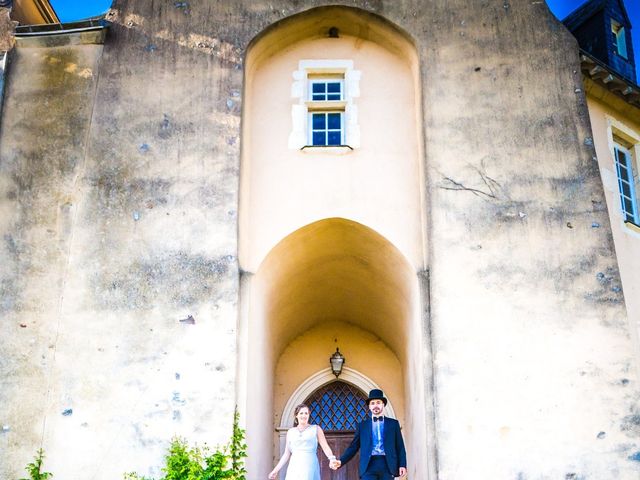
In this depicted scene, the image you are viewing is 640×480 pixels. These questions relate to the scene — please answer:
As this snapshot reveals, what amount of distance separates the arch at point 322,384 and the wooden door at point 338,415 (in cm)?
12

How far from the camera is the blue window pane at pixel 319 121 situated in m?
11.0

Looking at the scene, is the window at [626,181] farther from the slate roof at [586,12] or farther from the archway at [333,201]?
the archway at [333,201]

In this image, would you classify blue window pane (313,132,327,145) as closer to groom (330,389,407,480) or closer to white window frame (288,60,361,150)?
white window frame (288,60,361,150)

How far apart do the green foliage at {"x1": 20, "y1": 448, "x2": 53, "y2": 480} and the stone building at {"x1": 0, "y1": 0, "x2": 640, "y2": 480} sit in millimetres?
125

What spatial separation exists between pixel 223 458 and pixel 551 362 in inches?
143

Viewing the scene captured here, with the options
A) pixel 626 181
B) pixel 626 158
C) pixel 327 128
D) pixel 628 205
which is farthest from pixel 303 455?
pixel 626 158

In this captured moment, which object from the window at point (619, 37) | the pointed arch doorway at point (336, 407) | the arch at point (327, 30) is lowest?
the pointed arch doorway at point (336, 407)

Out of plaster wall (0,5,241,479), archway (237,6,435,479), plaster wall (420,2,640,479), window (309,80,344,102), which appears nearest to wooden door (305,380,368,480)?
archway (237,6,435,479)

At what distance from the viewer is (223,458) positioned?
8.78 meters

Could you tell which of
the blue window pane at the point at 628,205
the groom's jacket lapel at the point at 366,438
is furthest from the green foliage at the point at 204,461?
the blue window pane at the point at 628,205

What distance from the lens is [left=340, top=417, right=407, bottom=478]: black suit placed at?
360 inches

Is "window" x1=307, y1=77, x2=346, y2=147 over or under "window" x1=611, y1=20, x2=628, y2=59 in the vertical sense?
under

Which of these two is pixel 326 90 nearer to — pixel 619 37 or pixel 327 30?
pixel 327 30

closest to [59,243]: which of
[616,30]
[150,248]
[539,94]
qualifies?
[150,248]
